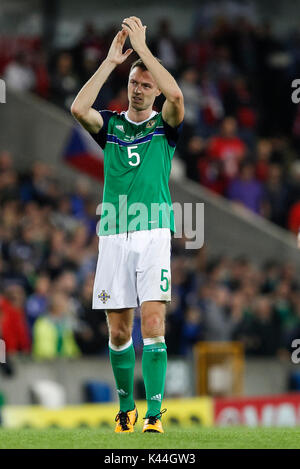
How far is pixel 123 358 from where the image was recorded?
8.34 m

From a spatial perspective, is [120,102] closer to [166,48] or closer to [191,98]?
[191,98]

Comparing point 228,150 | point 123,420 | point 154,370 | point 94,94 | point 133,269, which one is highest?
point 228,150

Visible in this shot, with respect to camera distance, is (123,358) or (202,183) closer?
(123,358)

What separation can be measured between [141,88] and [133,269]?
1330 millimetres

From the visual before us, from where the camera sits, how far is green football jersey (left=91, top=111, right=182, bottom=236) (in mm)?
8133

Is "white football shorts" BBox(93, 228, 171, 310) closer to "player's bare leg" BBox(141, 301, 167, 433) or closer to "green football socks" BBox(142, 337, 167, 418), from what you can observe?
"player's bare leg" BBox(141, 301, 167, 433)

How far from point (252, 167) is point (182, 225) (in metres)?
2.87

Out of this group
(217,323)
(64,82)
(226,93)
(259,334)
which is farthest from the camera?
(226,93)

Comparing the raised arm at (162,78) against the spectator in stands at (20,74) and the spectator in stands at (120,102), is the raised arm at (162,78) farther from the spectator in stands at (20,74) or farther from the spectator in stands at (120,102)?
the spectator in stands at (20,74)

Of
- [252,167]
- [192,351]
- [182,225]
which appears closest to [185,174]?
[252,167]

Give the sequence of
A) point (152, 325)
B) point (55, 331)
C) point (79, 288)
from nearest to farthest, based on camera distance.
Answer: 1. point (152, 325)
2. point (55, 331)
3. point (79, 288)

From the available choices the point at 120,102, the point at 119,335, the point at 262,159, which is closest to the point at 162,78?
the point at 119,335
